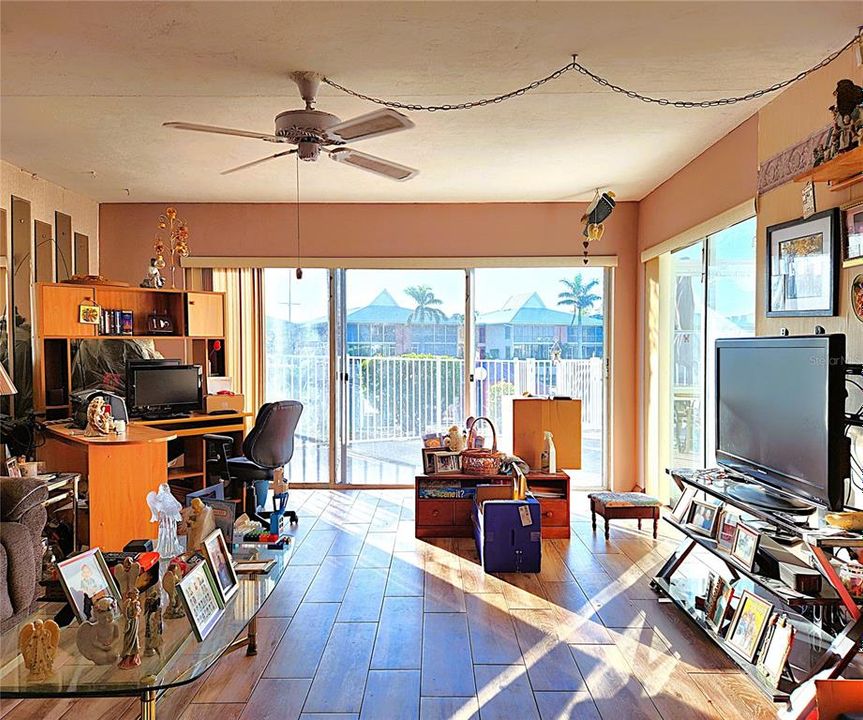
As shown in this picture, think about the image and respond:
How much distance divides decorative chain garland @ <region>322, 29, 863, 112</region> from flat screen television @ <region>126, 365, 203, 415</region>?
2.99 metres

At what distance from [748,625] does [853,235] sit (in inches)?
64.8

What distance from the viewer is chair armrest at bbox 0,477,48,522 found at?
3346mm

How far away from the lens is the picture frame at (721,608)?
314 cm

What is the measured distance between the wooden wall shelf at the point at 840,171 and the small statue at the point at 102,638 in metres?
2.96

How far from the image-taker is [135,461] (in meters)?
4.37

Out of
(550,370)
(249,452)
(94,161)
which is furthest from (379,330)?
(94,161)

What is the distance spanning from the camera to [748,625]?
290 centimetres

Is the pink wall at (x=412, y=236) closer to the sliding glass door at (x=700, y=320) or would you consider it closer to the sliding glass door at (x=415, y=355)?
the sliding glass door at (x=415, y=355)

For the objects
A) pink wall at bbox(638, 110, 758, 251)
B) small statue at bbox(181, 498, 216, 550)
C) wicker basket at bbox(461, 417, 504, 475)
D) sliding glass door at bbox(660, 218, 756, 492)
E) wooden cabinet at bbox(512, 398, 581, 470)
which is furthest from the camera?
wooden cabinet at bbox(512, 398, 581, 470)

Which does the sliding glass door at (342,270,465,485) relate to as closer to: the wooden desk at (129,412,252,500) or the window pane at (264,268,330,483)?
the window pane at (264,268,330,483)

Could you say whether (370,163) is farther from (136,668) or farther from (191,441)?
(191,441)

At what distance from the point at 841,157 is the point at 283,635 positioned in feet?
10.1

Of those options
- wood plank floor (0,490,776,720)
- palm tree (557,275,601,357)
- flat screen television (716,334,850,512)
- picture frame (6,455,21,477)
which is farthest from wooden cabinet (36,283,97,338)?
flat screen television (716,334,850,512)

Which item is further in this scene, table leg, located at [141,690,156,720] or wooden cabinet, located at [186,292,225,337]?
wooden cabinet, located at [186,292,225,337]
